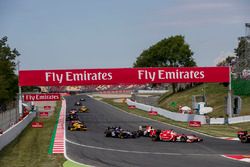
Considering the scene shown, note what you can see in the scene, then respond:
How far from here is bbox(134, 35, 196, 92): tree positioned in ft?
365

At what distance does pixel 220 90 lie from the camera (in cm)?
8075

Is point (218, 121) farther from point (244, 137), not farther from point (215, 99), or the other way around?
point (215, 99)

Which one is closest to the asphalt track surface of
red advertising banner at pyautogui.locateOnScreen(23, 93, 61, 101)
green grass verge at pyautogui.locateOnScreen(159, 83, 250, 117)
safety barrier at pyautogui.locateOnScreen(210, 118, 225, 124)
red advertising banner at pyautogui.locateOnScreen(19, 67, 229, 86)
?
red advertising banner at pyautogui.locateOnScreen(19, 67, 229, 86)

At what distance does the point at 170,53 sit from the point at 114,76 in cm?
6276

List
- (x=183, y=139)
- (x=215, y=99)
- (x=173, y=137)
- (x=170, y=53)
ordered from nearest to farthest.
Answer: (x=183, y=139), (x=173, y=137), (x=215, y=99), (x=170, y=53)

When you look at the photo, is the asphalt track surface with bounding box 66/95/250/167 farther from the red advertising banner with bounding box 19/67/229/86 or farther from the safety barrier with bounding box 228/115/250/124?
the red advertising banner with bounding box 19/67/229/86

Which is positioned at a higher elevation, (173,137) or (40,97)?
(40,97)

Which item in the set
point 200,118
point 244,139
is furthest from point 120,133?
point 200,118

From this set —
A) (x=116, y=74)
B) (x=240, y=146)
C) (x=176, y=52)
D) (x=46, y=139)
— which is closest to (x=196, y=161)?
(x=240, y=146)

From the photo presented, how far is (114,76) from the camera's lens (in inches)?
1949

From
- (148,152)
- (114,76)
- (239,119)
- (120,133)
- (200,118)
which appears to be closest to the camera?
(148,152)

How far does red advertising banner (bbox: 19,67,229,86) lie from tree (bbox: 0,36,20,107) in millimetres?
13871

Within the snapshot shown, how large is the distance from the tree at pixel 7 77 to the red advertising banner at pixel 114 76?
13871 mm

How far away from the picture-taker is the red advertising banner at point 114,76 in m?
49.0
